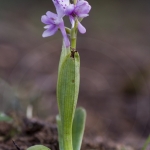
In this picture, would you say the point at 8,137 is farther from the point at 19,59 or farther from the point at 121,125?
the point at 19,59

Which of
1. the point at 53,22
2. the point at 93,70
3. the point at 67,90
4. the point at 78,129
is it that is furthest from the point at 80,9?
the point at 93,70

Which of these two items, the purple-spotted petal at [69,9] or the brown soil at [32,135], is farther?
the brown soil at [32,135]

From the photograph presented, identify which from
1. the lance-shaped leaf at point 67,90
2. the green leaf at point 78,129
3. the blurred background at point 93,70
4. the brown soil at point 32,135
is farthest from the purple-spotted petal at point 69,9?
the blurred background at point 93,70

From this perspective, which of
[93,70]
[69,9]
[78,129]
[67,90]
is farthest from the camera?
[93,70]

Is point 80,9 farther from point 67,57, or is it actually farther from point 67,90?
point 67,90

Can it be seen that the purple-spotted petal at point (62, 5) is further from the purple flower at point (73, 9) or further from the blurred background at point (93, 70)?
the blurred background at point (93, 70)
